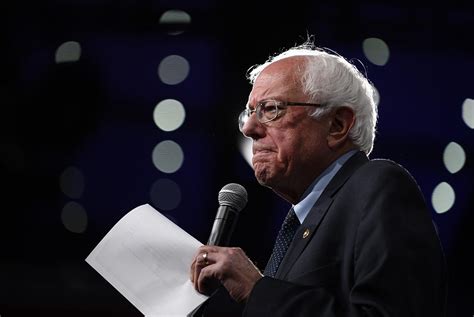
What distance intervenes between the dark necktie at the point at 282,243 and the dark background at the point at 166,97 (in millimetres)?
2057

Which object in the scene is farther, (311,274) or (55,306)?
(55,306)

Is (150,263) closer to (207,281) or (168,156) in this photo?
(207,281)

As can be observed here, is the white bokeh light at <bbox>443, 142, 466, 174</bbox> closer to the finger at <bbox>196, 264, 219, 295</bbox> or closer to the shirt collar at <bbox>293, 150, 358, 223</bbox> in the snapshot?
the shirt collar at <bbox>293, 150, 358, 223</bbox>

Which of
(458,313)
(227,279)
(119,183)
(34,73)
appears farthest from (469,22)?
(227,279)

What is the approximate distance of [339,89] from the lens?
1.73m

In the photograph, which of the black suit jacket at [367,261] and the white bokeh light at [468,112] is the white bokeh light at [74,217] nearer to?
the white bokeh light at [468,112]

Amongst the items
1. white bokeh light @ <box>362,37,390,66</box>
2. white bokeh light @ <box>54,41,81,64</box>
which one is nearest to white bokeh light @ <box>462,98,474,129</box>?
white bokeh light @ <box>362,37,390,66</box>

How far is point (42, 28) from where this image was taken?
3939 mm

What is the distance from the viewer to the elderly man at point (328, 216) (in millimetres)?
1285

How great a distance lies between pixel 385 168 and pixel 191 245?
40 centimetres

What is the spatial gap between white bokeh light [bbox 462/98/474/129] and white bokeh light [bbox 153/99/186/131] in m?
1.42

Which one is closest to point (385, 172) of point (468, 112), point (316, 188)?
point (316, 188)

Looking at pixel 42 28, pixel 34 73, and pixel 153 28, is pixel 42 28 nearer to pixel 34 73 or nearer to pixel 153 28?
pixel 34 73

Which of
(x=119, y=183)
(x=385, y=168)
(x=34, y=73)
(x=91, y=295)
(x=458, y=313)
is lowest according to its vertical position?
(x=458, y=313)
